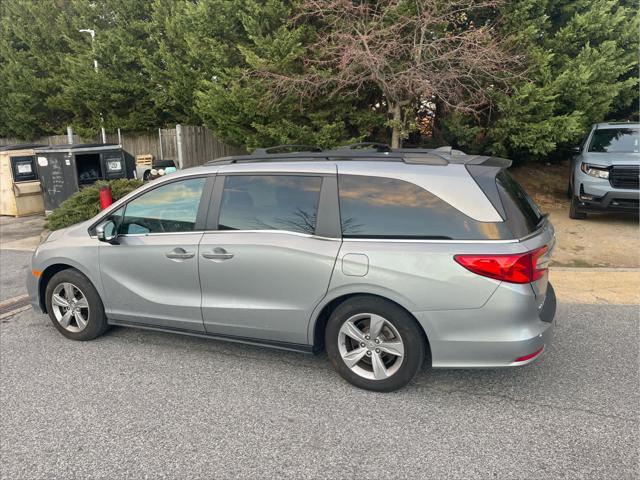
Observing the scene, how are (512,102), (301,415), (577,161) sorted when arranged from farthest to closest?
(577,161) → (512,102) → (301,415)

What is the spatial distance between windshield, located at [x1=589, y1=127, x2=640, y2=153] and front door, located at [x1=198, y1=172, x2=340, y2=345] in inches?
297

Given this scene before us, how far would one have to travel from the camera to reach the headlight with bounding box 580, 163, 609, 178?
8.46 metres

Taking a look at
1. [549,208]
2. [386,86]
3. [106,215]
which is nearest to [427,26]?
[386,86]

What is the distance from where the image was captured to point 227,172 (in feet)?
13.1

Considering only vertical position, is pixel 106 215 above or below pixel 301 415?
above

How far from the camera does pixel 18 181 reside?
11812 millimetres

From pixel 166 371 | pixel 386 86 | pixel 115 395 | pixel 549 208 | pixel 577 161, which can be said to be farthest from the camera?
pixel 549 208

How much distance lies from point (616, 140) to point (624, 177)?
1.21 meters

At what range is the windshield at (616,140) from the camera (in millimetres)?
8953

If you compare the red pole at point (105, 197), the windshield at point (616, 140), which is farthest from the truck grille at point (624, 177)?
the red pole at point (105, 197)

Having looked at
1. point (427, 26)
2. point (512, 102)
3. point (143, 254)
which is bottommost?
point (143, 254)

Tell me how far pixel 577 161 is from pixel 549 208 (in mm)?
1515

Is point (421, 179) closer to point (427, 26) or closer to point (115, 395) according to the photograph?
point (115, 395)

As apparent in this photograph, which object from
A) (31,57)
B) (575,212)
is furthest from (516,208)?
(31,57)
